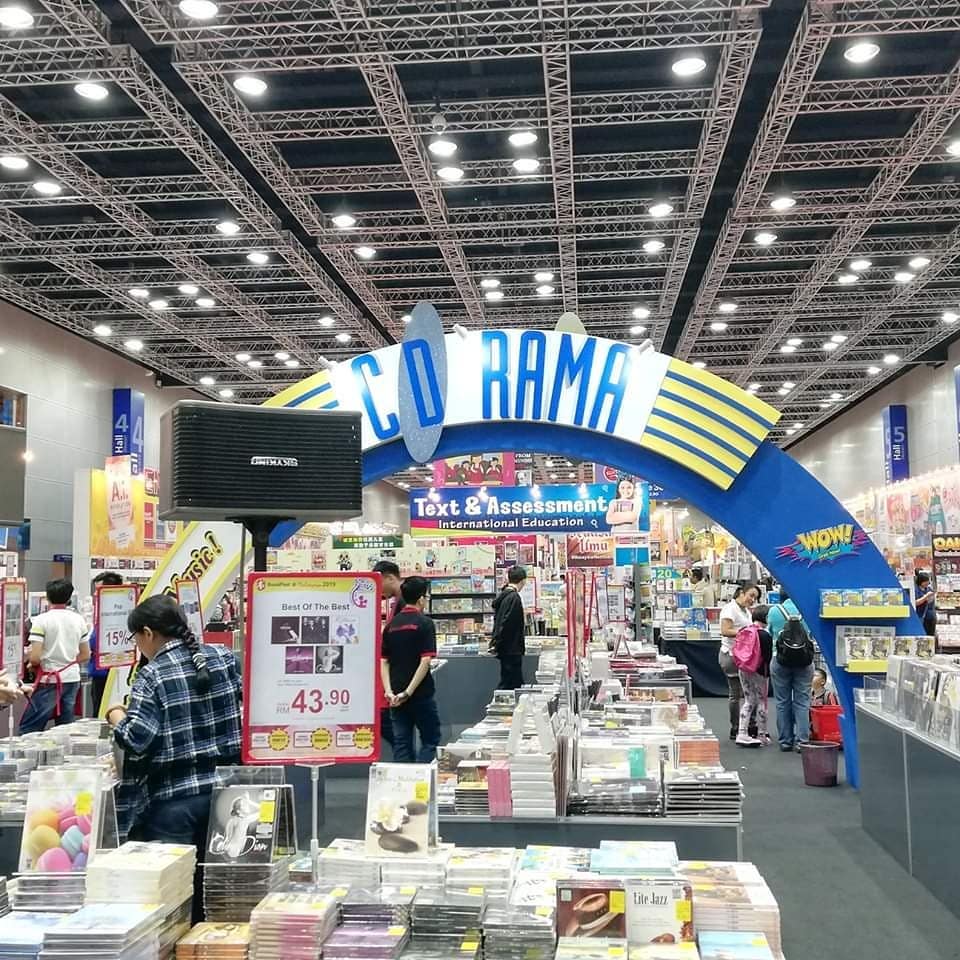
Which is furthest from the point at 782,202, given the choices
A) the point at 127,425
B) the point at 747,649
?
the point at 127,425

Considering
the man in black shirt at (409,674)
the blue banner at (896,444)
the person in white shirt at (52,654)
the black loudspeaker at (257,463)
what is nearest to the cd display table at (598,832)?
the black loudspeaker at (257,463)

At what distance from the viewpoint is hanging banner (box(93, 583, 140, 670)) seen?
20.2ft

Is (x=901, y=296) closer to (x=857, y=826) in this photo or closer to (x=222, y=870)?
(x=857, y=826)

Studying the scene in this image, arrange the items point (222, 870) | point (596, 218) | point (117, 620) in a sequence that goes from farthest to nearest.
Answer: point (596, 218) → point (117, 620) → point (222, 870)

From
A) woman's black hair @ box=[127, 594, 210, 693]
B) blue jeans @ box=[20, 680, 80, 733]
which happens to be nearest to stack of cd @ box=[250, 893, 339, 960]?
woman's black hair @ box=[127, 594, 210, 693]

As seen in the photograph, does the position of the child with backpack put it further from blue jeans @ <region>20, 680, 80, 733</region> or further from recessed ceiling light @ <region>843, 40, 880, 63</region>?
blue jeans @ <region>20, 680, 80, 733</region>

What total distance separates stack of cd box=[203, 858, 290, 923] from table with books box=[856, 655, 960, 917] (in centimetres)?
322

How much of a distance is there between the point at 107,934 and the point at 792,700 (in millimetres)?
7841

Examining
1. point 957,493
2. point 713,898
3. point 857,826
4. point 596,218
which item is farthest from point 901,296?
point 713,898

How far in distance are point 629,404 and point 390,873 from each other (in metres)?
4.77

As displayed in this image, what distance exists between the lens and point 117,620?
20.7 feet

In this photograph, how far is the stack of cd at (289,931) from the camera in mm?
2406

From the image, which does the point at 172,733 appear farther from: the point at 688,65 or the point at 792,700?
the point at 792,700

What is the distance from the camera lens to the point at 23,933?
7.88ft
